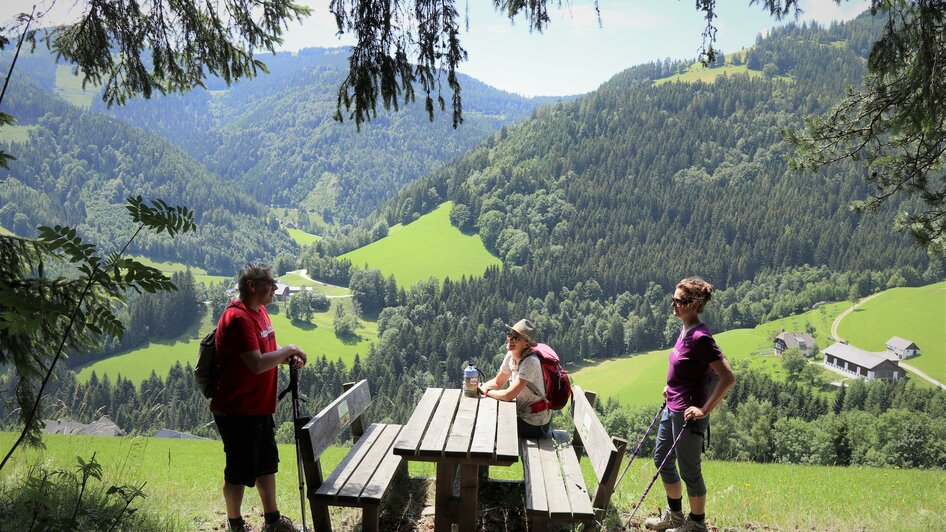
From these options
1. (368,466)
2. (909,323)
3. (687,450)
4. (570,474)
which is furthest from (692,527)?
(909,323)

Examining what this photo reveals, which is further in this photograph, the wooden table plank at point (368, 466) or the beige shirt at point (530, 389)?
the beige shirt at point (530, 389)

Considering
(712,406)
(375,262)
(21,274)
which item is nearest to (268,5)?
(21,274)

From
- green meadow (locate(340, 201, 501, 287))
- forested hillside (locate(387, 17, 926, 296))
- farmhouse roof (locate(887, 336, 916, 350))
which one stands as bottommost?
Result: farmhouse roof (locate(887, 336, 916, 350))

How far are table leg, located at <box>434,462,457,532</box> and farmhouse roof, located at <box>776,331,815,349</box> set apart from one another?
112528 mm

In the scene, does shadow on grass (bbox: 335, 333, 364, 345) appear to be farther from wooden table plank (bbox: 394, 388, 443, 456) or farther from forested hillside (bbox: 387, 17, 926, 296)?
wooden table plank (bbox: 394, 388, 443, 456)

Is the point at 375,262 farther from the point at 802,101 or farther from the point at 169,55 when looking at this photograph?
the point at 169,55

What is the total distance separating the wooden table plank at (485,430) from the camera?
13.6 feet

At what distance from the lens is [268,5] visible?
6.39m

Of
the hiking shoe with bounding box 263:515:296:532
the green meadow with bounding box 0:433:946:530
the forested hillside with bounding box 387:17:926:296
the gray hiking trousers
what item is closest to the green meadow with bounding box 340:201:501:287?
the forested hillside with bounding box 387:17:926:296

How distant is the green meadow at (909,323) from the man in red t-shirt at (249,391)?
112 metres

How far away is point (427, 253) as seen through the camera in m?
154

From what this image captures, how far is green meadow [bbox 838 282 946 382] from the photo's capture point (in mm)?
96562

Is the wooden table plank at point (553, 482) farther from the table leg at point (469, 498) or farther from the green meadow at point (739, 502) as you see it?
the green meadow at point (739, 502)

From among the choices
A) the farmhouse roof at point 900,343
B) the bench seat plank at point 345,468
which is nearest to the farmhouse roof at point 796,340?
the farmhouse roof at point 900,343
